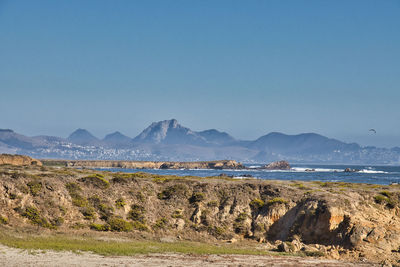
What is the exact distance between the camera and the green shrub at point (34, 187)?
1601 inches

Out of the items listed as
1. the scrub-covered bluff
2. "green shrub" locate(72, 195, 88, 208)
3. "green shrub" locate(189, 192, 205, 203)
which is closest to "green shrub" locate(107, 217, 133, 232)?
the scrub-covered bluff

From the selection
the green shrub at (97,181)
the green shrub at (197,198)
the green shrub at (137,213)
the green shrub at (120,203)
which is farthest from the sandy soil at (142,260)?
the green shrub at (97,181)

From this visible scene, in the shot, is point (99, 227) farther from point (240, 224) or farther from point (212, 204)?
point (240, 224)

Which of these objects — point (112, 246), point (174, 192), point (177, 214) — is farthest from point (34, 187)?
point (174, 192)

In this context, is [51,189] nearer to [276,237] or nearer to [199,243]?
[199,243]

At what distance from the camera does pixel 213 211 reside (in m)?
43.8

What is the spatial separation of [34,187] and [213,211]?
46.9ft

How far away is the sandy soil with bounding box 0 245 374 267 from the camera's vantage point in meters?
28.3

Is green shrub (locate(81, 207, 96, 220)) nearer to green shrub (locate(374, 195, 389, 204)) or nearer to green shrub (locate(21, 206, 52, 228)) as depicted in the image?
green shrub (locate(21, 206, 52, 228))

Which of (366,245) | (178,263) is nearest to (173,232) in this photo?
(178,263)

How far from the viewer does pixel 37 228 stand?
3738 cm

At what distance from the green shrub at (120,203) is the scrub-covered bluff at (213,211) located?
56 mm

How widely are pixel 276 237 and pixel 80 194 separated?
1583cm

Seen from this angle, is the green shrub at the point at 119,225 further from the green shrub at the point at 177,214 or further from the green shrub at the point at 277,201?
the green shrub at the point at 277,201
